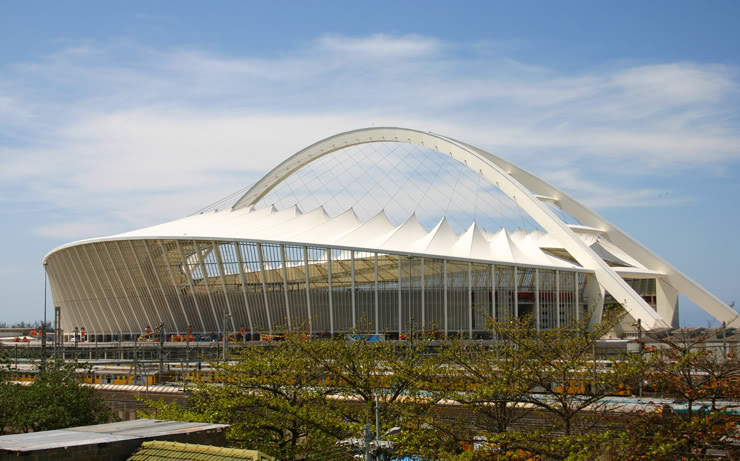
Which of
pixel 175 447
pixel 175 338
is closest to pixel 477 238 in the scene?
pixel 175 338

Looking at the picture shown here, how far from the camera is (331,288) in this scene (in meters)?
61.8

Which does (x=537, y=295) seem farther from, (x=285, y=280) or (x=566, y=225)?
(x=285, y=280)

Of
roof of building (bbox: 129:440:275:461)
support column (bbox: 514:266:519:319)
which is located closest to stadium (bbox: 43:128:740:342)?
support column (bbox: 514:266:519:319)

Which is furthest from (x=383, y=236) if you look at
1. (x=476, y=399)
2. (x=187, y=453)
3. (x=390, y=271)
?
(x=187, y=453)

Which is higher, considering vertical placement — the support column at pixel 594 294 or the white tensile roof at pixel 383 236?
the white tensile roof at pixel 383 236

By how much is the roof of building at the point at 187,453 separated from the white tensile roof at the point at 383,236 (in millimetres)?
40873

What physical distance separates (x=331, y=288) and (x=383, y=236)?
5728 mm

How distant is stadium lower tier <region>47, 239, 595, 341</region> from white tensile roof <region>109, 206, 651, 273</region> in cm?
71

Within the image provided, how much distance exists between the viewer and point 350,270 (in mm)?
61219

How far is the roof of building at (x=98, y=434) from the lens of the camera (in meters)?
19.1

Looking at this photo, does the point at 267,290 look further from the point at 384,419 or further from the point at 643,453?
the point at 643,453

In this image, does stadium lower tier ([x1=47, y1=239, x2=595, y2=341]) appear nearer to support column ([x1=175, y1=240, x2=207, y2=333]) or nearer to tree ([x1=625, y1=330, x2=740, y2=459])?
support column ([x1=175, y1=240, x2=207, y2=333])

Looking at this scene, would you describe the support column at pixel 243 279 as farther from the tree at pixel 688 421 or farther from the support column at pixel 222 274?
the tree at pixel 688 421

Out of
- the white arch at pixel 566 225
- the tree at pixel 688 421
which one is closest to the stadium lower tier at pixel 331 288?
the white arch at pixel 566 225
